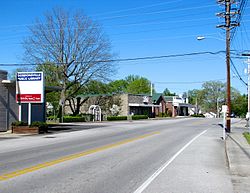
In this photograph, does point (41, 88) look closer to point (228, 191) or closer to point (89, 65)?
point (228, 191)

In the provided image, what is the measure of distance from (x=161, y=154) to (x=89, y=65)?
42996mm

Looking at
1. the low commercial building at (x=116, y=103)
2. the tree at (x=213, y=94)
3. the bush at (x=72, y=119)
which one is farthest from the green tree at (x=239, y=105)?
the bush at (x=72, y=119)

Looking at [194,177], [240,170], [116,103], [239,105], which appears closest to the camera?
[194,177]

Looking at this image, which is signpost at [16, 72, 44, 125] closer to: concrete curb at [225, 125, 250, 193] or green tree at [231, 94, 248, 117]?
concrete curb at [225, 125, 250, 193]

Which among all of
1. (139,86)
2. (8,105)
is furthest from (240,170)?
(139,86)

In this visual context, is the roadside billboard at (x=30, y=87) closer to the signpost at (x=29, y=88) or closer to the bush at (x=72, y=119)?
the signpost at (x=29, y=88)

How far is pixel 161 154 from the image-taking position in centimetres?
1462

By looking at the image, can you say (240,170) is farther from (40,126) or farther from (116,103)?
(116,103)

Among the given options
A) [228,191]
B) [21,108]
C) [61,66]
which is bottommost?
[228,191]

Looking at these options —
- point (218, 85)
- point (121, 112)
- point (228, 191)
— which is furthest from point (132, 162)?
point (218, 85)

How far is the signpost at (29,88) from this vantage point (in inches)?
1150

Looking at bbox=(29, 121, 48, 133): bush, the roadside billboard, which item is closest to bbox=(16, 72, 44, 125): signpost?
the roadside billboard

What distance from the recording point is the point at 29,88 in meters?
29.3

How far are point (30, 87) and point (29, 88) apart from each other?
0.38ft
